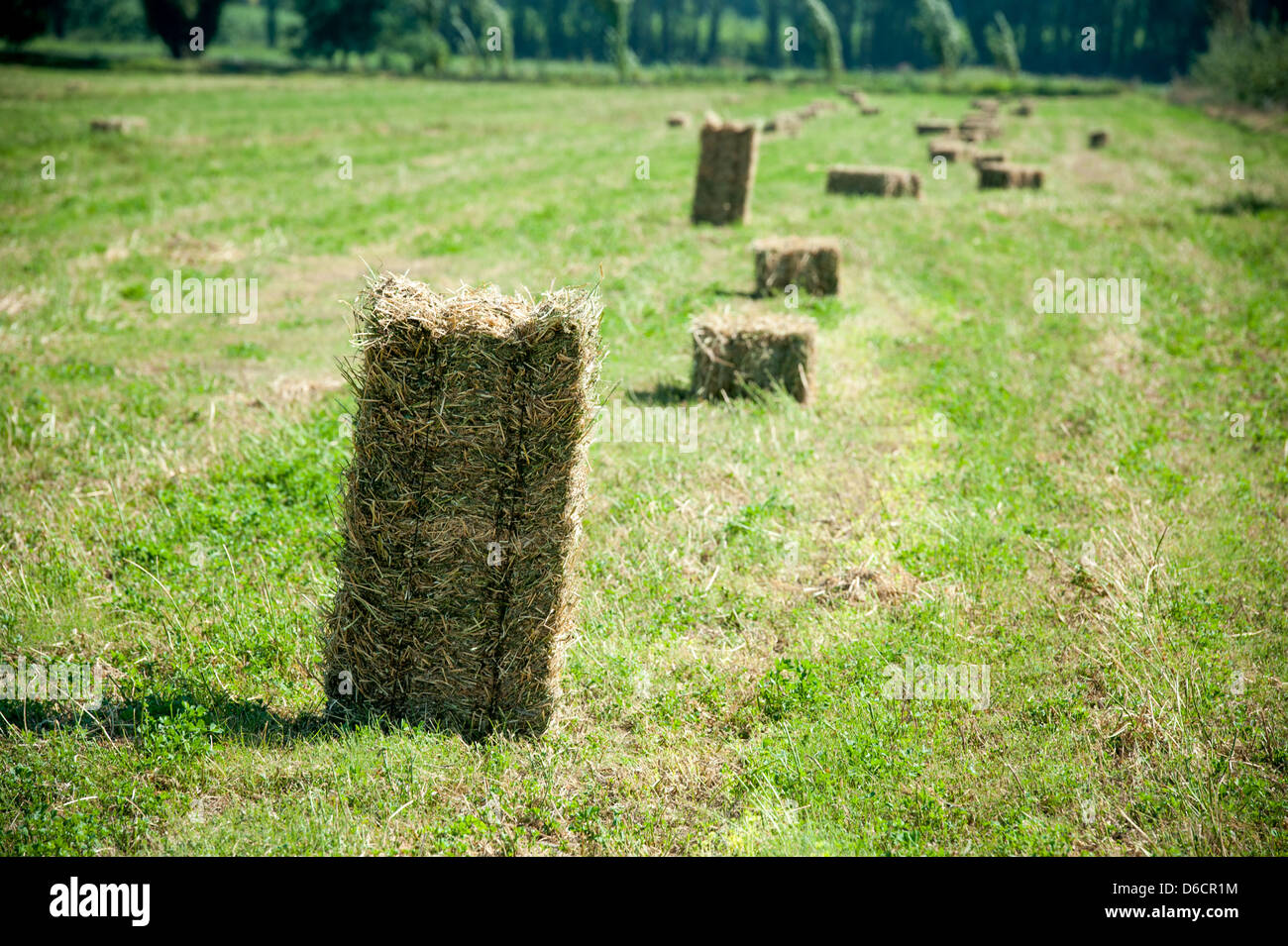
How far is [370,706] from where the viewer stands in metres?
5.07

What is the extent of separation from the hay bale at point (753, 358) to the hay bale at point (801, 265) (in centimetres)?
365

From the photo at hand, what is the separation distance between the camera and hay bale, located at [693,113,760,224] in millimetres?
18891

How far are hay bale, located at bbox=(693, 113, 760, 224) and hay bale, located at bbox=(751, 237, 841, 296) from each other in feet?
19.1

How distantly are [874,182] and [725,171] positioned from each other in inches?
223

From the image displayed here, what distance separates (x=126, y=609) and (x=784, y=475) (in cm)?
507

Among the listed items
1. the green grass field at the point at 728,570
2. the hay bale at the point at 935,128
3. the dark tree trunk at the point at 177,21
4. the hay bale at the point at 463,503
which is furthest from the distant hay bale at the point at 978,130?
the dark tree trunk at the point at 177,21

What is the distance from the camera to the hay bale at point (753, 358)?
9719 millimetres

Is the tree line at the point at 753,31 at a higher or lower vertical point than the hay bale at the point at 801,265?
higher

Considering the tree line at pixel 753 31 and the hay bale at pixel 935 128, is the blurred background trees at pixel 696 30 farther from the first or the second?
the hay bale at pixel 935 128

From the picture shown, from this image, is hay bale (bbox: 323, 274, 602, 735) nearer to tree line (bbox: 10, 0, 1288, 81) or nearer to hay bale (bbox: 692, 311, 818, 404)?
hay bale (bbox: 692, 311, 818, 404)
